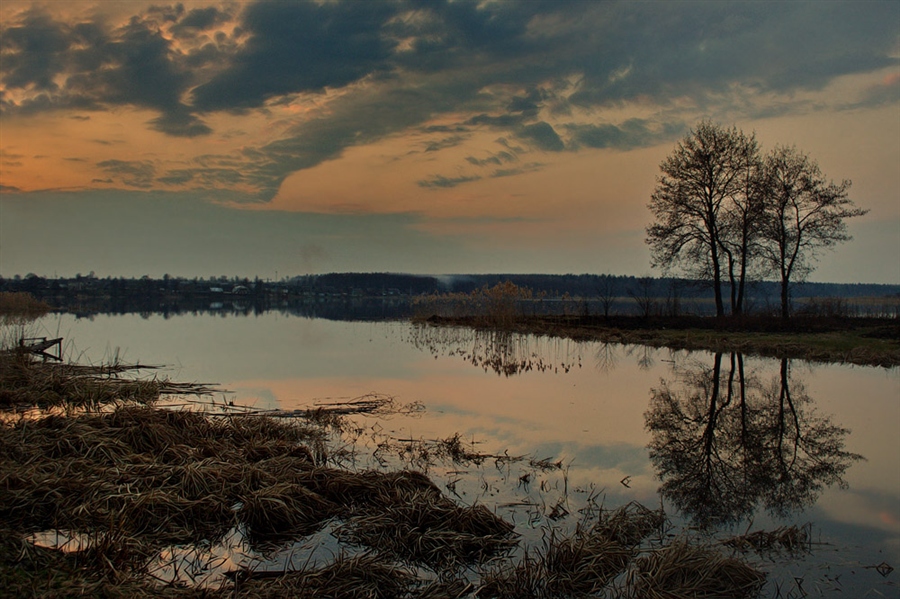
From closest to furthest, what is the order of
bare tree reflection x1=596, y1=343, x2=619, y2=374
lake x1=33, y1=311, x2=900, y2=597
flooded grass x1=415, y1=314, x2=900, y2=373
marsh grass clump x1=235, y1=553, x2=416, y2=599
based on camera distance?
marsh grass clump x1=235, y1=553, x2=416, y2=599
lake x1=33, y1=311, x2=900, y2=597
bare tree reflection x1=596, y1=343, x2=619, y2=374
flooded grass x1=415, y1=314, x2=900, y2=373

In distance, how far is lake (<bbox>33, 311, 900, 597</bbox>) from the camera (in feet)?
20.3

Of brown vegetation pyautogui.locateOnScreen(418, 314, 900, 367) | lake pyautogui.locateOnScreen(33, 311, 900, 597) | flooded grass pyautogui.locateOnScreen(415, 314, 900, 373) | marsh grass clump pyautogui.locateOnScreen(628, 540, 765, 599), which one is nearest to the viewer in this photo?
marsh grass clump pyautogui.locateOnScreen(628, 540, 765, 599)

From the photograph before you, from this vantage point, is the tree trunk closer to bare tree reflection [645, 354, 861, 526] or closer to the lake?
the lake

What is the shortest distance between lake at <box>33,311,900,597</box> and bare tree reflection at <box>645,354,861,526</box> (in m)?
0.04

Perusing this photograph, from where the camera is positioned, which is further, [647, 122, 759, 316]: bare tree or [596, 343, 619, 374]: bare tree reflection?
[647, 122, 759, 316]: bare tree

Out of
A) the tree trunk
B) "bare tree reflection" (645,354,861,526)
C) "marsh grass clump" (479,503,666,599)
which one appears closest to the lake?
"bare tree reflection" (645,354,861,526)

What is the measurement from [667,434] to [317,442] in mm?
5781

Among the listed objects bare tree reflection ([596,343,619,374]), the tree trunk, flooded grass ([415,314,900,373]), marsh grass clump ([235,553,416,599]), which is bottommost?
marsh grass clump ([235,553,416,599])

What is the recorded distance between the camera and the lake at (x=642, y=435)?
6184mm

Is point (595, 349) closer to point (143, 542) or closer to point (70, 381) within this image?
point (70, 381)

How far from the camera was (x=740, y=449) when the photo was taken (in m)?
9.16

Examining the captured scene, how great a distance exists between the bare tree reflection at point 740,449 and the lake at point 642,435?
0.04m

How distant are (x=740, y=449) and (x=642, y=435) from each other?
4.95 feet

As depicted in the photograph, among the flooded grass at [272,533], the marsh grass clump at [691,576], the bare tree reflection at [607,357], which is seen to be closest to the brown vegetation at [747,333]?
the bare tree reflection at [607,357]
